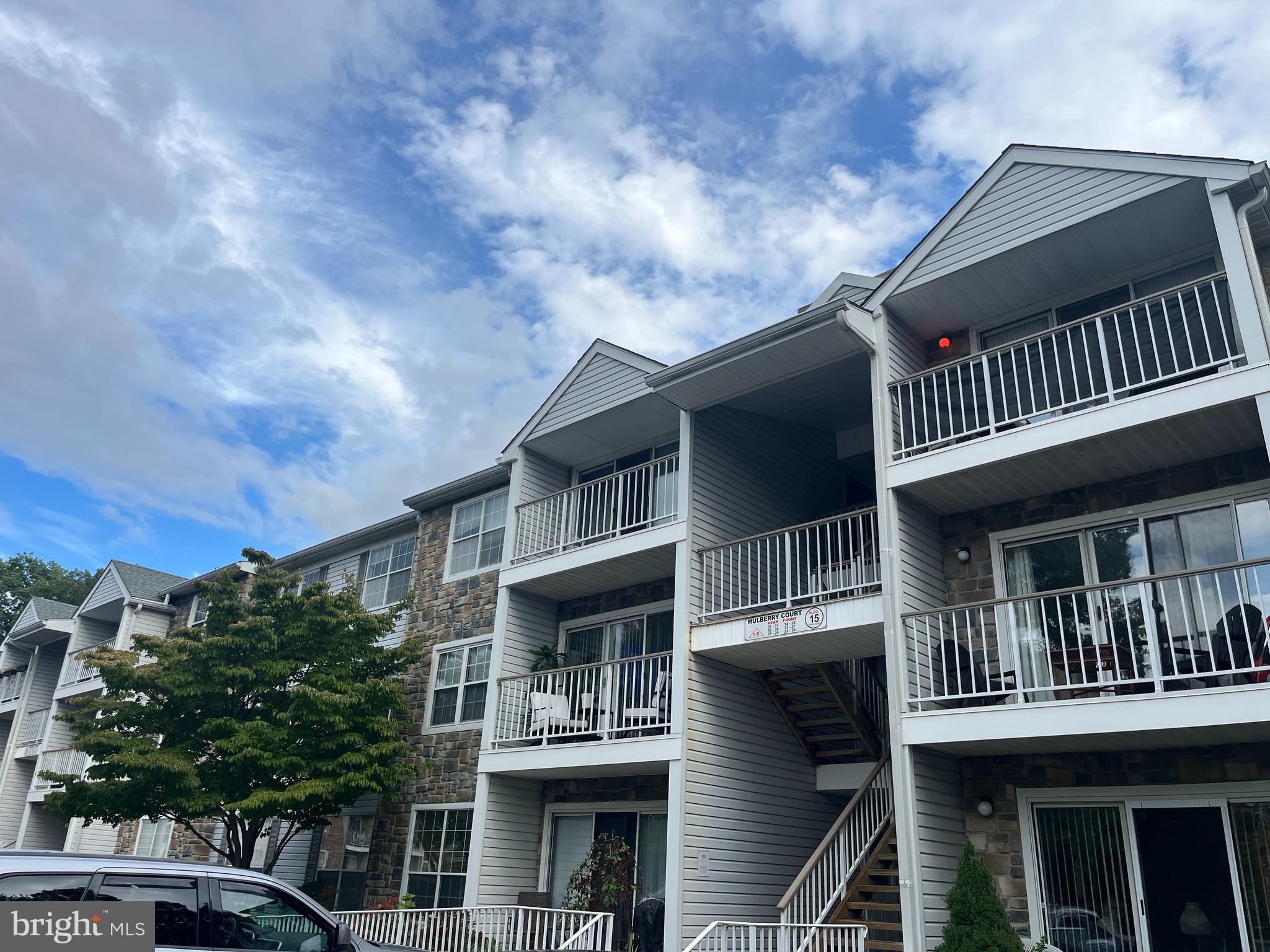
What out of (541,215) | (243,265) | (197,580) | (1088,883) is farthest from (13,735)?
(1088,883)

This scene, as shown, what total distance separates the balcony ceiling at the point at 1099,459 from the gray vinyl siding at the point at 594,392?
549cm

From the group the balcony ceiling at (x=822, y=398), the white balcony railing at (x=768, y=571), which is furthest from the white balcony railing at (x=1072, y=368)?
the white balcony railing at (x=768, y=571)

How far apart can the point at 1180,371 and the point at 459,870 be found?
12.9 meters

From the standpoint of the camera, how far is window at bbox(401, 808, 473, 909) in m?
15.8

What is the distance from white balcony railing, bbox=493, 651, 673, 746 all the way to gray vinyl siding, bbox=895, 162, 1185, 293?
6422mm

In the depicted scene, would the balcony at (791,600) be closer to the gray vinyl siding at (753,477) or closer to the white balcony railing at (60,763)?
the gray vinyl siding at (753,477)

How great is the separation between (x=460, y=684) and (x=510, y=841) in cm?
346

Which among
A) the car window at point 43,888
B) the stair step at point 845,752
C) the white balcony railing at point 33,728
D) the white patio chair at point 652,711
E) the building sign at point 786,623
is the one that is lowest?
the car window at point 43,888

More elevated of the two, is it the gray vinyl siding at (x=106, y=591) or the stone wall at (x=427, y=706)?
the gray vinyl siding at (x=106, y=591)

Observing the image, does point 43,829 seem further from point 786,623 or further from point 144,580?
point 786,623

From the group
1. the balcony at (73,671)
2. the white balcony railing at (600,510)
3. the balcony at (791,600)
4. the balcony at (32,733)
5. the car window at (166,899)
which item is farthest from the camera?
Result: the balcony at (32,733)

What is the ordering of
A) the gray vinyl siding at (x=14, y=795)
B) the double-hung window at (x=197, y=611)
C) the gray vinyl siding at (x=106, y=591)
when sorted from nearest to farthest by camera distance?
the double-hung window at (x=197, y=611)
the gray vinyl siding at (x=106, y=591)
the gray vinyl siding at (x=14, y=795)

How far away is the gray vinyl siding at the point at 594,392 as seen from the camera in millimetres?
15547

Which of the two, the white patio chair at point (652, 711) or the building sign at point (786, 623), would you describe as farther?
the white patio chair at point (652, 711)
